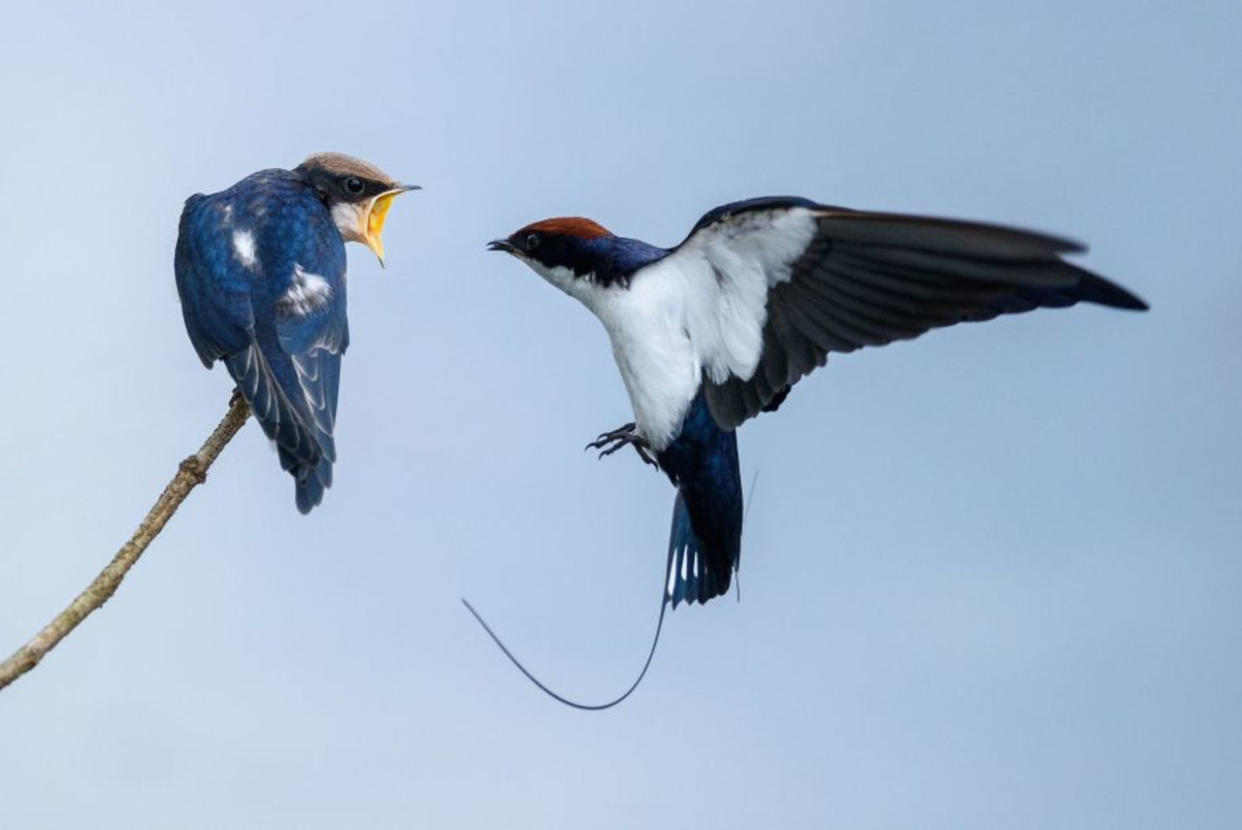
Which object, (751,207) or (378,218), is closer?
(751,207)

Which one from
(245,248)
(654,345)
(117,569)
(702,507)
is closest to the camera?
(117,569)

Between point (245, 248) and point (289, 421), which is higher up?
Answer: point (245, 248)

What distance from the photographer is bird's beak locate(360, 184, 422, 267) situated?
3537mm

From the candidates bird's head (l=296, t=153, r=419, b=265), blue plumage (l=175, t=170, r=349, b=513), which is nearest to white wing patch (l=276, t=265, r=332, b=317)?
blue plumage (l=175, t=170, r=349, b=513)

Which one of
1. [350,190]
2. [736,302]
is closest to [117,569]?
[736,302]

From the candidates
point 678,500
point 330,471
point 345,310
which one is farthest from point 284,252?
point 678,500

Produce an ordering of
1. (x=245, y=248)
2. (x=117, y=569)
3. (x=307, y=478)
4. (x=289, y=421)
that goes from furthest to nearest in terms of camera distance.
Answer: (x=245, y=248) < (x=289, y=421) < (x=307, y=478) < (x=117, y=569)

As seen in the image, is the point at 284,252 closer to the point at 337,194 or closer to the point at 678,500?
the point at 337,194

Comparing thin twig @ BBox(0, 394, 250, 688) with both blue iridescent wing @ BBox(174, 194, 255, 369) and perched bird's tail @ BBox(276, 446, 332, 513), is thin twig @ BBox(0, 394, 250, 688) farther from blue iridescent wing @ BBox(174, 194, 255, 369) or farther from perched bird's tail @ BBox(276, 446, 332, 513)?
blue iridescent wing @ BBox(174, 194, 255, 369)

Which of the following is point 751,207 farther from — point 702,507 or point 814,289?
point 702,507

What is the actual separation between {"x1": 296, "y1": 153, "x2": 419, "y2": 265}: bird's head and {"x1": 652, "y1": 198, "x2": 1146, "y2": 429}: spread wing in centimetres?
87

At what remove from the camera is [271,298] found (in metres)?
3.16

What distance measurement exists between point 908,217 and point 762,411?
51cm

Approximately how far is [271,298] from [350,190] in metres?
0.46
